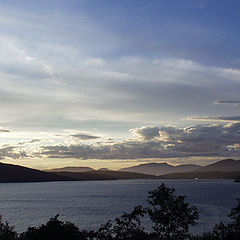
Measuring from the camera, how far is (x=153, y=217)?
41406 mm

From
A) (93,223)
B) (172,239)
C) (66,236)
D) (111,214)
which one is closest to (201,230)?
(93,223)

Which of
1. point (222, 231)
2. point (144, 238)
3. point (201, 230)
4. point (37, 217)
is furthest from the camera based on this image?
point (37, 217)

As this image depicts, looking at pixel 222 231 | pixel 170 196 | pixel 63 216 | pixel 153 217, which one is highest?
pixel 170 196

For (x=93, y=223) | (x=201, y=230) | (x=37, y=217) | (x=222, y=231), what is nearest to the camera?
(x=222, y=231)

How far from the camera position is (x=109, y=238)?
41.1 m

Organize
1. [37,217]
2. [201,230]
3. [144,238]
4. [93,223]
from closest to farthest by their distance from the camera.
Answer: [144,238] < [201,230] < [93,223] < [37,217]

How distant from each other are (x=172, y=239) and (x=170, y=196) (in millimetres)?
5391

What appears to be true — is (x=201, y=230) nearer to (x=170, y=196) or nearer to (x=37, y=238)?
(x=170, y=196)

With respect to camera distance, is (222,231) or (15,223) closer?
(222,231)

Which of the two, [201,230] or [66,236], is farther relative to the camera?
[201,230]

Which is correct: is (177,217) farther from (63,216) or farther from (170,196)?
(63,216)

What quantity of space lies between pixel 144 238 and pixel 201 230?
5732 centimetres

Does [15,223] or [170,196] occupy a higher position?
[170,196]

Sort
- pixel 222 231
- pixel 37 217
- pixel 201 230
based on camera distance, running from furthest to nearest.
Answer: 1. pixel 37 217
2. pixel 201 230
3. pixel 222 231
